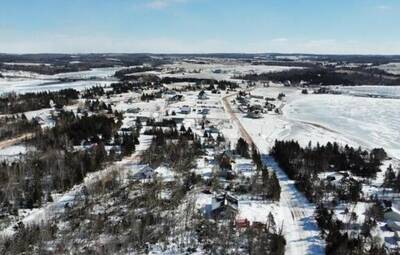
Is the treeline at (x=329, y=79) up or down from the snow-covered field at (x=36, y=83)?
up

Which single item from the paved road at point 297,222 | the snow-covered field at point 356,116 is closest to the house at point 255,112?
the snow-covered field at point 356,116

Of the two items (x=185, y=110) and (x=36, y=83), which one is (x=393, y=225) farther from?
(x=36, y=83)

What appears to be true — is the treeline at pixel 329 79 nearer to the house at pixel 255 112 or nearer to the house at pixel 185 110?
the house at pixel 255 112

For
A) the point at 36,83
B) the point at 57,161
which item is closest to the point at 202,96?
the point at 57,161

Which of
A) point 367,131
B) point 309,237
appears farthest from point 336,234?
point 367,131

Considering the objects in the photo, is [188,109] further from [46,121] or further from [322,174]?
[322,174]

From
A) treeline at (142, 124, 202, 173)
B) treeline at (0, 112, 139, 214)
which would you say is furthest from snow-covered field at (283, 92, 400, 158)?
treeline at (0, 112, 139, 214)

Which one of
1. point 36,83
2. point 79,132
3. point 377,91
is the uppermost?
point 79,132

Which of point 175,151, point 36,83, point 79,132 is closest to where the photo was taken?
point 175,151

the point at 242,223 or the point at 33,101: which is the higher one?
the point at 33,101

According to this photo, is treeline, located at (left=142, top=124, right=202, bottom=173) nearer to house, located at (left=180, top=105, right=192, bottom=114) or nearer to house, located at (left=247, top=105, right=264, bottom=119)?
house, located at (left=180, top=105, right=192, bottom=114)
